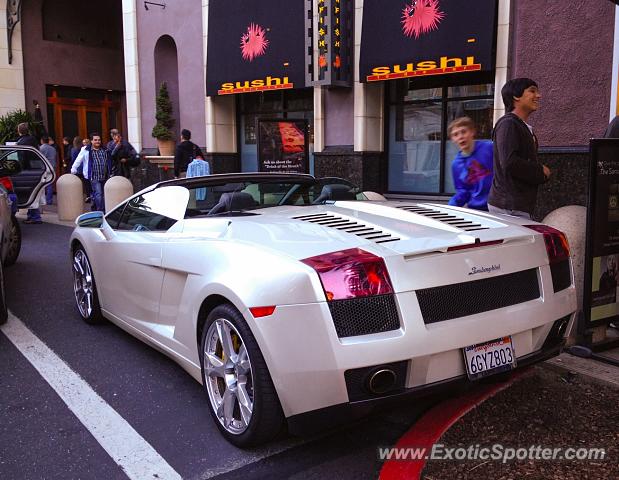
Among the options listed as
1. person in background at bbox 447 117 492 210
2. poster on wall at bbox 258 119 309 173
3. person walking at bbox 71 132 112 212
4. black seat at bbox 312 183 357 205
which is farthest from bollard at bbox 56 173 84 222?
person in background at bbox 447 117 492 210

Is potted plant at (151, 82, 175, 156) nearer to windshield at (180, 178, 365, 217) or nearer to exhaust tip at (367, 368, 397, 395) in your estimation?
windshield at (180, 178, 365, 217)

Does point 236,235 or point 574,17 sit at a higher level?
point 574,17

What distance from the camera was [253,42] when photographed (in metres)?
13.5

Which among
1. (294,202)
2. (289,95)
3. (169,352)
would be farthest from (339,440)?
(289,95)

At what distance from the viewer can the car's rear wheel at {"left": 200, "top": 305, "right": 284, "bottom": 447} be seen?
298 cm

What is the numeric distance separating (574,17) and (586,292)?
20.0 feet

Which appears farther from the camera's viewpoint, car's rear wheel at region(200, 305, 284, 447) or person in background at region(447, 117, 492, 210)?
person in background at region(447, 117, 492, 210)

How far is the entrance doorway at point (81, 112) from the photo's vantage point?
21938 mm

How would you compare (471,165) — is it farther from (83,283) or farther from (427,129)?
(427,129)

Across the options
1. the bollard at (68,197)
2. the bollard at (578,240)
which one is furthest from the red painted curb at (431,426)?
the bollard at (68,197)

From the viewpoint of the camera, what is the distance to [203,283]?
341 centimetres

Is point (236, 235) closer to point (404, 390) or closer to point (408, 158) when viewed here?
point (404, 390)

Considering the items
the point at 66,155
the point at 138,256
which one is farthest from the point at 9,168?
the point at 66,155

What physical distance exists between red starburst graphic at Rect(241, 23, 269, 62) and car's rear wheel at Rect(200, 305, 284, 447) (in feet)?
35.8
